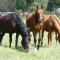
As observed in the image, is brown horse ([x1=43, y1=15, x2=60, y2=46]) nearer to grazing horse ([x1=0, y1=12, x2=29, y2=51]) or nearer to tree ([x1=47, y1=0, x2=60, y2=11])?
grazing horse ([x1=0, y1=12, x2=29, y2=51])

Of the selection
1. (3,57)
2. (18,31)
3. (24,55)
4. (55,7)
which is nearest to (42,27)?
(18,31)

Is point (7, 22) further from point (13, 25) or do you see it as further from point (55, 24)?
point (55, 24)

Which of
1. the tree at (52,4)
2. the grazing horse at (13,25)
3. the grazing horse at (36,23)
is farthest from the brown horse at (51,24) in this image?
the tree at (52,4)

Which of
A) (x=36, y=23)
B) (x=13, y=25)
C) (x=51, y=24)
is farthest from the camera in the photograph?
(x=51, y=24)

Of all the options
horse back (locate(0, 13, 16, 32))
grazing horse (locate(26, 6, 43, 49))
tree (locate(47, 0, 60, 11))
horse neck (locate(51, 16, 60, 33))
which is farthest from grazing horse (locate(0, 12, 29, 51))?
tree (locate(47, 0, 60, 11))

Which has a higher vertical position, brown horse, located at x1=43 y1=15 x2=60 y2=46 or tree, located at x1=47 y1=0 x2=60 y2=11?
brown horse, located at x1=43 y1=15 x2=60 y2=46

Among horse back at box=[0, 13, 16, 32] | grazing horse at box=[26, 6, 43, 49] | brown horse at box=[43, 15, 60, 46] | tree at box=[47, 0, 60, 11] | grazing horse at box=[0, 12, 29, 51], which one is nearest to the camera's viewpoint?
grazing horse at box=[0, 12, 29, 51]

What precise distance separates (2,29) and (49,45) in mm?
2287

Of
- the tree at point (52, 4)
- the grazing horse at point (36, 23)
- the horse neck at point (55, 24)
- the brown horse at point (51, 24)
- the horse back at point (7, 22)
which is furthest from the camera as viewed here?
the tree at point (52, 4)

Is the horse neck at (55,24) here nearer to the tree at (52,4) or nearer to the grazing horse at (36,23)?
the grazing horse at (36,23)

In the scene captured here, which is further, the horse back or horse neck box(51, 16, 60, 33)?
horse neck box(51, 16, 60, 33)

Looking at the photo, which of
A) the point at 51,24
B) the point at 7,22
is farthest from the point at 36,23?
the point at 7,22

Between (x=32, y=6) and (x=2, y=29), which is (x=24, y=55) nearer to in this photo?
(x=2, y=29)

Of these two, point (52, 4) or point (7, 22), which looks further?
point (52, 4)
